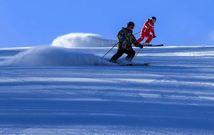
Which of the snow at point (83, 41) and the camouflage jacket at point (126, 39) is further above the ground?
the snow at point (83, 41)

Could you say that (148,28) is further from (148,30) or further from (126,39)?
(126,39)

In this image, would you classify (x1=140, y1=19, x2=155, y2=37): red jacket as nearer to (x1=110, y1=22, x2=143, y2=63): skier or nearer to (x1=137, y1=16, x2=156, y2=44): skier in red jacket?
(x1=137, y1=16, x2=156, y2=44): skier in red jacket

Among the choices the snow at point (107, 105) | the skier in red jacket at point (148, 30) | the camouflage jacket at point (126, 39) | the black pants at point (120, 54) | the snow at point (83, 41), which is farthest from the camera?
the snow at point (83, 41)

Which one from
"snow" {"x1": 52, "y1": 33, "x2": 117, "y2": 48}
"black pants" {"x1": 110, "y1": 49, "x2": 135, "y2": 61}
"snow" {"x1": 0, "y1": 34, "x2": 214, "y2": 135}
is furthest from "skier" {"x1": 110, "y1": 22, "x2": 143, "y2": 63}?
"snow" {"x1": 52, "y1": 33, "x2": 117, "y2": 48}

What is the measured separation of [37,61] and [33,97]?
21.7 ft

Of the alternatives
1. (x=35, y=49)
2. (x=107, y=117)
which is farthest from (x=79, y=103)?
(x=35, y=49)

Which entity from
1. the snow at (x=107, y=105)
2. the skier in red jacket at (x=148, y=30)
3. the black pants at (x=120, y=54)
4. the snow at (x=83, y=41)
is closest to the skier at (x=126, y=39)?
the black pants at (x=120, y=54)

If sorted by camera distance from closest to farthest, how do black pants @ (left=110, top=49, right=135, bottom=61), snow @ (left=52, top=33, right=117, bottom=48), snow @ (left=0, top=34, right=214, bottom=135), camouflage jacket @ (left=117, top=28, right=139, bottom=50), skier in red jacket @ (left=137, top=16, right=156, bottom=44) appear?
snow @ (left=0, top=34, right=214, bottom=135), camouflage jacket @ (left=117, top=28, right=139, bottom=50), black pants @ (left=110, top=49, right=135, bottom=61), skier in red jacket @ (left=137, top=16, right=156, bottom=44), snow @ (left=52, top=33, right=117, bottom=48)

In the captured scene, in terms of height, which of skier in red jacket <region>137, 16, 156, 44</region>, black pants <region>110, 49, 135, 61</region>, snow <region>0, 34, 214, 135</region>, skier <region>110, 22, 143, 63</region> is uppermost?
skier in red jacket <region>137, 16, 156, 44</region>

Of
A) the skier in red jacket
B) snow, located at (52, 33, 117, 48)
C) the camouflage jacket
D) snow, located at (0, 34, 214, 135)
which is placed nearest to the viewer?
snow, located at (0, 34, 214, 135)

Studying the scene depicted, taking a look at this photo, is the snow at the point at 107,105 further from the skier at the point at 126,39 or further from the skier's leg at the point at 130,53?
the skier's leg at the point at 130,53

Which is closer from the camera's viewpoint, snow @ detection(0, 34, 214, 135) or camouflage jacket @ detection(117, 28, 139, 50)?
snow @ detection(0, 34, 214, 135)

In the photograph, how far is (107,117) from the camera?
4320 mm

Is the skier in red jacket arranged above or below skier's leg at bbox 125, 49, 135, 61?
above
